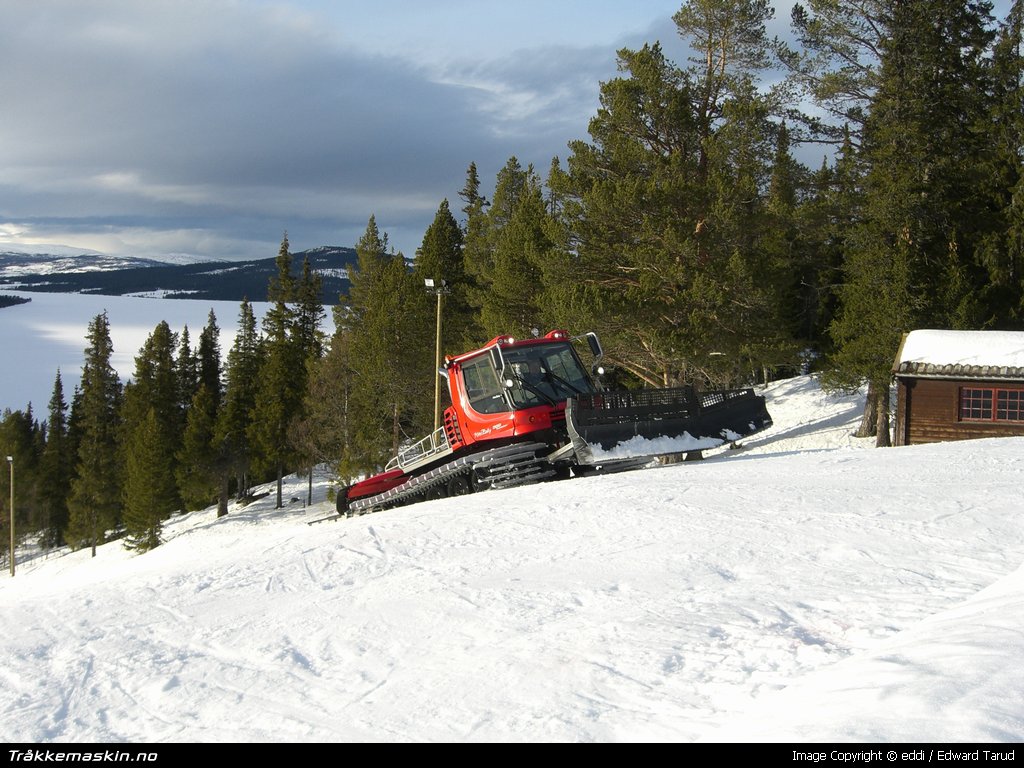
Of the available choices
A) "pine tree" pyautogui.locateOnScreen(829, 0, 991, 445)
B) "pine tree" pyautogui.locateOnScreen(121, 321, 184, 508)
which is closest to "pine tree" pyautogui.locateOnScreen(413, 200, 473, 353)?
"pine tree" pyautogui.locateOnScreen(829, 0, 991, 445)

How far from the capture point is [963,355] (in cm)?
2064

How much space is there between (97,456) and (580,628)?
163 feet

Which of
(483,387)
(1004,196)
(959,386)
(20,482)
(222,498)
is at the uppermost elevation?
(1004,196)

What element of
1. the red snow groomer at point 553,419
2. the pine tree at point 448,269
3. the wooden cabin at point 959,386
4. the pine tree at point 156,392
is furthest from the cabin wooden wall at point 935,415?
the pine tree at point 156,392

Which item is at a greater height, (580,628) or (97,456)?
(580,628)

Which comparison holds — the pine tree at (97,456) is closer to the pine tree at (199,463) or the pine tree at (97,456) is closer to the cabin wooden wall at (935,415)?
the pine tree at (199,463)

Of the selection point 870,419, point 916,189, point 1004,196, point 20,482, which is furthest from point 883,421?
point 20,482

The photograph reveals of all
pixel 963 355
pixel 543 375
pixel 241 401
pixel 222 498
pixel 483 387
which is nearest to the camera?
pixel 543 375

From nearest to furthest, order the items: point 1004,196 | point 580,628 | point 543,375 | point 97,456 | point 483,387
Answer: point 580,628 < point 543,375 < point 483,387 < point 1004,196 < point 97,456

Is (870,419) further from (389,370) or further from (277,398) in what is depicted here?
(277,398)

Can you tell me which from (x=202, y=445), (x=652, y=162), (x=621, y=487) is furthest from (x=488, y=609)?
(x=202, y=445)

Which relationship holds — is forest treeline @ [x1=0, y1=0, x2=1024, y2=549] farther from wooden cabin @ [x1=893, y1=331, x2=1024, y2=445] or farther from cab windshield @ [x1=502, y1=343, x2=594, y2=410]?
cab windshield @ [x1=502, y1=343, x2=594, y2=410]

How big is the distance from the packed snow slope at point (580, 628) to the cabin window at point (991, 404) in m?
10.7

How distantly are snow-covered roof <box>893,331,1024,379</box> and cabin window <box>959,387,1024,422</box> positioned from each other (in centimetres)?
88
